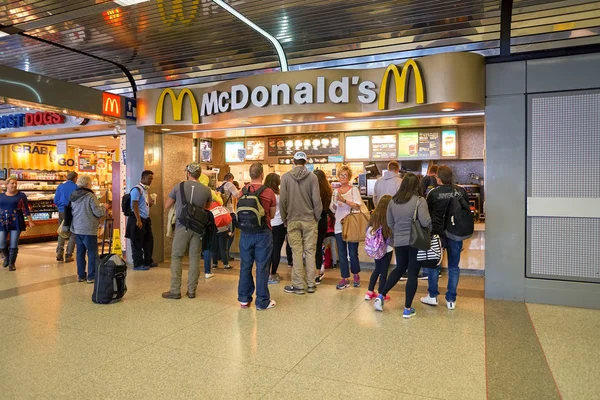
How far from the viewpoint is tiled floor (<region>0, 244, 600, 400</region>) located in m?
3.14

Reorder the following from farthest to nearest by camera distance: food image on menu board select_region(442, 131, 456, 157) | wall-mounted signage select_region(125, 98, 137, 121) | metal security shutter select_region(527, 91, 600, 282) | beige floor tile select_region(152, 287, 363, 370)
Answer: food image on menu board select_region(442, 131, 456, 157), wall-mounted signage select_region(125, 98, 137, 121), metal security shutter select_region(527, 91, 600, 282), beige floor tile select_region(152, 287, 363, 370)

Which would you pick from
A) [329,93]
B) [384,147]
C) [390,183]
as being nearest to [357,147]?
[384,147]

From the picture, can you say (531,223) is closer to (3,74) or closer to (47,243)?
(3,74)

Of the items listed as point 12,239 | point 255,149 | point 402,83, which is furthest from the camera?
point 255,149

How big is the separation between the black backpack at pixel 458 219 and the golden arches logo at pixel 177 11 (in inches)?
161

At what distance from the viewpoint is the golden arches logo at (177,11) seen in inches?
228

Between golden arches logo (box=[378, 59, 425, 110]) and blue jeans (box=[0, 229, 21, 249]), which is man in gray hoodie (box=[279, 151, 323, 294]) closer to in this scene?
golden arches logo (box=[378, 59, 425, 110])

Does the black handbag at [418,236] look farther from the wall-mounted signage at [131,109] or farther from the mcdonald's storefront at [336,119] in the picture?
the wall-mounted signage at [131,109]

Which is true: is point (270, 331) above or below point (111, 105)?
below

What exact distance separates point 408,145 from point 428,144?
37 centimetres

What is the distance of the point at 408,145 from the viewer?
853 cm

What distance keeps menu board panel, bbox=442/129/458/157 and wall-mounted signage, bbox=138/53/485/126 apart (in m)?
2.51

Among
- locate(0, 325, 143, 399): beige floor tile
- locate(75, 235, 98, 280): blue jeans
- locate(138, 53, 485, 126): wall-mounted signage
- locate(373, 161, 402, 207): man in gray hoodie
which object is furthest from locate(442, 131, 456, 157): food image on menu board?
locate(0, 325, 143, 399): beige floor tile

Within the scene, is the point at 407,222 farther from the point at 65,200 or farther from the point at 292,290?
the point at 65,200
